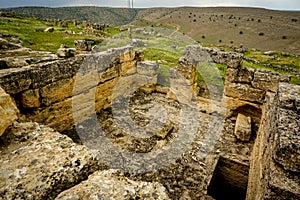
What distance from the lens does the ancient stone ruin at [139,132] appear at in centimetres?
172

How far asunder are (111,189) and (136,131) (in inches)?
156

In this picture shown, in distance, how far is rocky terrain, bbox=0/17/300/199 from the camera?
172 centimetres

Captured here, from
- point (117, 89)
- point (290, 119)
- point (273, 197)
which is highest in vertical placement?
point (290, 119)

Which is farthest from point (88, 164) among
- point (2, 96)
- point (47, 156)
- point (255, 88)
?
point (255, 88)

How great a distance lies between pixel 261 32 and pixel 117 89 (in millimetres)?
40579

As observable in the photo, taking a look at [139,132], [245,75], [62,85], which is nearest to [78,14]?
[245,75]

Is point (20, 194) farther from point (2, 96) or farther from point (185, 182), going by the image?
point (185, 182)

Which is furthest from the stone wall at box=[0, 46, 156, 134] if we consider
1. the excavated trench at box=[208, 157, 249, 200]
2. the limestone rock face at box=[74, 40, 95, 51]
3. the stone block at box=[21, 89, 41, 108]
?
the excavated trench at box=[208, 157, 249, 200]

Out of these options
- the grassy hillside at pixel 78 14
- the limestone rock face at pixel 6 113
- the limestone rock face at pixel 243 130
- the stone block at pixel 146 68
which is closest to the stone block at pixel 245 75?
the limestone rock face at pixel 243 130

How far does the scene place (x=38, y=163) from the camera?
1680 mm

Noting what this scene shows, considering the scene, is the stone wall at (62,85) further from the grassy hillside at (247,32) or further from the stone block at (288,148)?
the grassy hillside at (247,32)

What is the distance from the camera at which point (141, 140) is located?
5.23 metres

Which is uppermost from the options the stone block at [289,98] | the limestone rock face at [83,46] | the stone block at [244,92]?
the limestone rock face at [83,46]

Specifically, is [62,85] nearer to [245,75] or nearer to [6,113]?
[6,113]
